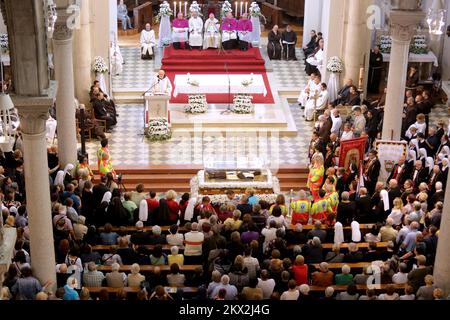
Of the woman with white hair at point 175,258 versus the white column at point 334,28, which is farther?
the white column at point 334,28

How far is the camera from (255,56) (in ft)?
94.0

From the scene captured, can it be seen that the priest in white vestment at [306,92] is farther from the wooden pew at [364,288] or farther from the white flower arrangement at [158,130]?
the wooden pew at [364,288]

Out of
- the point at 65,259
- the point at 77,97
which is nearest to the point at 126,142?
the point at 77,97

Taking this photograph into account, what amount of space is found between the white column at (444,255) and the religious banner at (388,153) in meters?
5.28

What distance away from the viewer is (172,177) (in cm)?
2170

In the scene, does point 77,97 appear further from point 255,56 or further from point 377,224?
point 377,224

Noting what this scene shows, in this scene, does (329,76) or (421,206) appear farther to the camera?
(329,76)

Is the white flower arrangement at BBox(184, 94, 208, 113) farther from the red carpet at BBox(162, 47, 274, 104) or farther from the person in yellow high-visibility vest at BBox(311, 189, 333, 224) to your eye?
the person in yellow high-visibility vest at BBox(311, 189, 333, 224)

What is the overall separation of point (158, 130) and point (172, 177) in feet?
6.98

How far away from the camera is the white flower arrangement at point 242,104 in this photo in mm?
24781

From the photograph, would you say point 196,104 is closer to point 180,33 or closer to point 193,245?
point 180,33

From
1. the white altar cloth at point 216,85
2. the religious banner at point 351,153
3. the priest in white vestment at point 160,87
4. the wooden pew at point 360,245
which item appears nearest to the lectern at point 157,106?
the priest in white vestment at point 160,87

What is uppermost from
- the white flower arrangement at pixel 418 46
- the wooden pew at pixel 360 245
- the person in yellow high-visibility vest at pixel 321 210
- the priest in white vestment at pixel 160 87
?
the white flower arrangement at pixel 418 46
